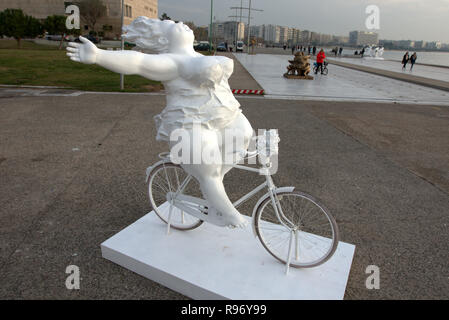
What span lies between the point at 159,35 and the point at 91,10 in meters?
63.1

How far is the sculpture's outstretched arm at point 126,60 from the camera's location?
1964 mm

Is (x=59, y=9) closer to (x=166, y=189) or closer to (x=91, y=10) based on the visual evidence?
(x=91, y=10)

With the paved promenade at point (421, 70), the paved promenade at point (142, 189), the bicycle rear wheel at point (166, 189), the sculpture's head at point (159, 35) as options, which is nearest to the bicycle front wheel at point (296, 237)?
the paved promenade at point (142, 189)

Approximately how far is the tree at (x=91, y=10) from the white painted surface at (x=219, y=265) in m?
62.4

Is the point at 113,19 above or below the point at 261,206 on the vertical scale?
above

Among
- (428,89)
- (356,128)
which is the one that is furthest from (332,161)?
(428,89)

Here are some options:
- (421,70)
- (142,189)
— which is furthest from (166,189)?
(421,70)

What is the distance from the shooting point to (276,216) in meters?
3.07

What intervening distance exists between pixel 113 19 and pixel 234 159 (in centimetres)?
6855

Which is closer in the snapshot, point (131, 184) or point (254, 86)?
point (131, 184)

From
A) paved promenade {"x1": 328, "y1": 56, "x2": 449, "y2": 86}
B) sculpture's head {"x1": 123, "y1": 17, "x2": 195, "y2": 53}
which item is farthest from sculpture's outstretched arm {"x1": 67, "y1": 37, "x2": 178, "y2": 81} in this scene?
paved promenade {"x1": 328, "y1": 56, "x2": 449, "y2": 86}
